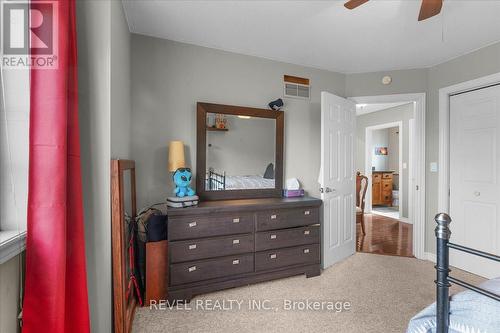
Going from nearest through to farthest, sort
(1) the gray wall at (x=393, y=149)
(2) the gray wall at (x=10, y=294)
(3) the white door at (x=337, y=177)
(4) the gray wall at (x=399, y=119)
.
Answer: (2) the gray wall at (x=10, y=294) < (3) the white door at (x=337, y=177) < (4) the gray wall at (x=399, y=119) < (1) the gray wall at (x=393, y=149)

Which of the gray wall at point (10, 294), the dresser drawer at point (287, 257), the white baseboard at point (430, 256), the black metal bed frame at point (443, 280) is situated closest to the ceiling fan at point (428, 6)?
the black metal bed frame at point (443, 280)

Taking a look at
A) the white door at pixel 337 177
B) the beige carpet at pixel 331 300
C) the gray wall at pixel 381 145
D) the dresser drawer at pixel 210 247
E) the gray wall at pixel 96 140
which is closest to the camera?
the gray wall at pixel 96 140

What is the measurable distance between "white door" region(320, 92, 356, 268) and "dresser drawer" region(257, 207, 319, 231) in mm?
270

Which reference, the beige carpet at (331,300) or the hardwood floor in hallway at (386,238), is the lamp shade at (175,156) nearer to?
the beige carpet at (331,300)

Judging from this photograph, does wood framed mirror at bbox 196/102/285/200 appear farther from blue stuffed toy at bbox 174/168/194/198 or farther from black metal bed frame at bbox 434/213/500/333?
black metal bed frame at bbox 434/213/500/333

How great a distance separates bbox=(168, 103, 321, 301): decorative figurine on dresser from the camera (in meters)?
2.25

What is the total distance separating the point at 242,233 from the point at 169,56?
6.23 feet

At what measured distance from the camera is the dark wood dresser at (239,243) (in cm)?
223

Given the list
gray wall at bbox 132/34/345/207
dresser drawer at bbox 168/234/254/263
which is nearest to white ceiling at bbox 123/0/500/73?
gray wall at bbox 132/34/345/207

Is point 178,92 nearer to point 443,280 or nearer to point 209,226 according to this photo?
point 209,226

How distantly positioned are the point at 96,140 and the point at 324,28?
214 cm

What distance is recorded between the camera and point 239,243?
7.95ft

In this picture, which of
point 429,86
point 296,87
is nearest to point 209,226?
point 296,87

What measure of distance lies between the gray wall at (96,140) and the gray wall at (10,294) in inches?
17.3
